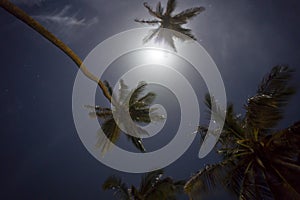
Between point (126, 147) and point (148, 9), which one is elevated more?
point (148, 9)

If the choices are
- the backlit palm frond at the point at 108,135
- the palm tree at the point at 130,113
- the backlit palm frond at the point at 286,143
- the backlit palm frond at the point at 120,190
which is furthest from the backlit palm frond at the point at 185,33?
the backlit palm frond at the point at 286,143

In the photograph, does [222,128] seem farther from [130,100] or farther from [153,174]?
[153,174]

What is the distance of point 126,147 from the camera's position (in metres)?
52.0

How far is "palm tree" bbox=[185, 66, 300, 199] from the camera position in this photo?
27.6 feet

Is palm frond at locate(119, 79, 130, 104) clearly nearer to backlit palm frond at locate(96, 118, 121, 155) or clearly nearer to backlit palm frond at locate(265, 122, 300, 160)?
backlit palm frond at locate(96, 118, 121, 155)

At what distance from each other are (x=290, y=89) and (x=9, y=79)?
141 feet

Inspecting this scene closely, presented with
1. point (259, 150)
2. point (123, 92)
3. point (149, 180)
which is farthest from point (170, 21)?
point (259, 150)

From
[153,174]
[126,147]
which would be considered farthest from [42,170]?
[153,174]

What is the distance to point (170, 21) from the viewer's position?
23438 millimetres

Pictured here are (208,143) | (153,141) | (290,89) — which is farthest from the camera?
(153,141)

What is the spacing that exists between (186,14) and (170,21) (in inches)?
62.5

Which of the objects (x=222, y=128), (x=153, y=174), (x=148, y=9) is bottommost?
(x=153, y=174)

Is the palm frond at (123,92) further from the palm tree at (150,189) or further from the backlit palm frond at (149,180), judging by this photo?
the backlit palm frond at (149,180)

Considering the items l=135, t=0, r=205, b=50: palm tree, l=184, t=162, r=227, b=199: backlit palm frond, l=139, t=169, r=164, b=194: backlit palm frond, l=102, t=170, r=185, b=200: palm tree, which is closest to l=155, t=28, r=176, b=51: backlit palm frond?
l=135, t=0, r=205, b=50: palm tree
